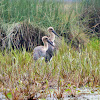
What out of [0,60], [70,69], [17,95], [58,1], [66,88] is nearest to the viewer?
[17,95]

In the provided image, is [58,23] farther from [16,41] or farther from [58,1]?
[16,41]

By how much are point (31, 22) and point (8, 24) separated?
0.60 m

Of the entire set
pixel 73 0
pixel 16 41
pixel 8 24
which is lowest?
A: pixel 16 41

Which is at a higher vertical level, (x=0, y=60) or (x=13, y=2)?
(x=13, y=2)

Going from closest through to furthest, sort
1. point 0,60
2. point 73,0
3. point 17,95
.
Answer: point 17,95
point 0,60
point 73,0

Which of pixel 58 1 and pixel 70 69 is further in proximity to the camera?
pixel 58 1

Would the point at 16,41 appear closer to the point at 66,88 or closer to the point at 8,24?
the point at 8,24

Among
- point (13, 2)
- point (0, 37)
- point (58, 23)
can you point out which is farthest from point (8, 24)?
point (58, 23)

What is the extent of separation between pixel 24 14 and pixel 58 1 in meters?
1.30

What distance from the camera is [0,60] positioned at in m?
4.18

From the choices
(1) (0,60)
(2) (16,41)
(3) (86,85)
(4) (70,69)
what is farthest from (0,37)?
(3) (86,85)

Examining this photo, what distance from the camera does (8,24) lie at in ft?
20.1

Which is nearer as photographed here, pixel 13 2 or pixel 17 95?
pixel 17 95

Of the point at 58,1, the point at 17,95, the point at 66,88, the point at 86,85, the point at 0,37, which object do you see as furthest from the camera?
the point at 58,1
